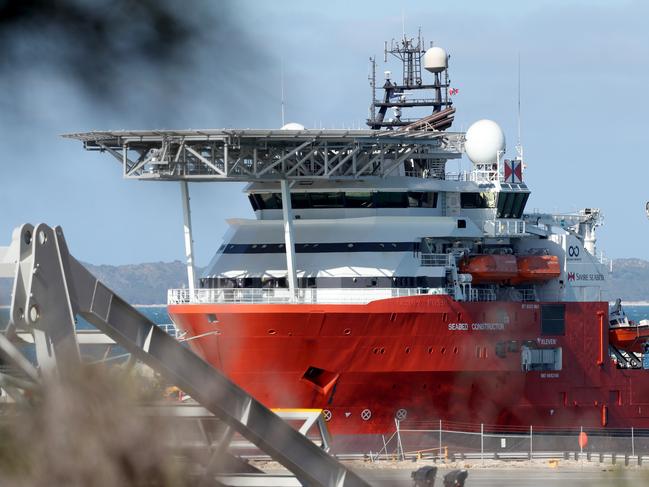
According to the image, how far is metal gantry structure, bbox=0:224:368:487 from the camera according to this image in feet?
64.5

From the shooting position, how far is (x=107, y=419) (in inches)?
813

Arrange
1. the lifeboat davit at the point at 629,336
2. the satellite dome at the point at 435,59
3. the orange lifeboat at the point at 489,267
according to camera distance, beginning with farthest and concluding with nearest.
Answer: the satellite dome at the point at 435,59, the lifeboat davit at the point at 629,336, the orange lifeboat at the point at 489,267

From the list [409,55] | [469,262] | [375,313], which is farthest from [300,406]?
[409,55]

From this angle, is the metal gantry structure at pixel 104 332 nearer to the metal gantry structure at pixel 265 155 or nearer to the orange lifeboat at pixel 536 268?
the metal gantry structure at pixel 265 155

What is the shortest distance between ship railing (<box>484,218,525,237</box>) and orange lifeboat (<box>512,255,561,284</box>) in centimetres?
105

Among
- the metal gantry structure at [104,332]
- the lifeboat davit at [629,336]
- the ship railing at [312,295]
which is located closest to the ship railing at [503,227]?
the ship railing at [312,295]

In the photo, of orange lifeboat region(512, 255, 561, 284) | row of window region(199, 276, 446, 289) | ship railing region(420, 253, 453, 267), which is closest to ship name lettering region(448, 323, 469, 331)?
row of window region(199, 276, 446, 289)

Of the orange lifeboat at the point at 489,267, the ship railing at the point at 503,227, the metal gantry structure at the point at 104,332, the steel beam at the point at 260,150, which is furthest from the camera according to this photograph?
the ship railing at the point at 503,227

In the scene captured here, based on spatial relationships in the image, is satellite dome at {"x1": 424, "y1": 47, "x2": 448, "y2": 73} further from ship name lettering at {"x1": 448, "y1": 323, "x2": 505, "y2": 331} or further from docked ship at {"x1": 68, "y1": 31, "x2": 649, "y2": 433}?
ship name lettering at {"x1": 448, "y1": 323, "x2": 505, "y2": 331}

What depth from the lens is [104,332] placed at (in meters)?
20.9

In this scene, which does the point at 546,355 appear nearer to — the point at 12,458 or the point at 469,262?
the point at 469,262

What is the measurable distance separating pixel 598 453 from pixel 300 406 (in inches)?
475

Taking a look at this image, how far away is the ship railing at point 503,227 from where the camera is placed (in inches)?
2266

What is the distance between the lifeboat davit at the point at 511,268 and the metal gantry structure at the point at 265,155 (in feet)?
14.6
